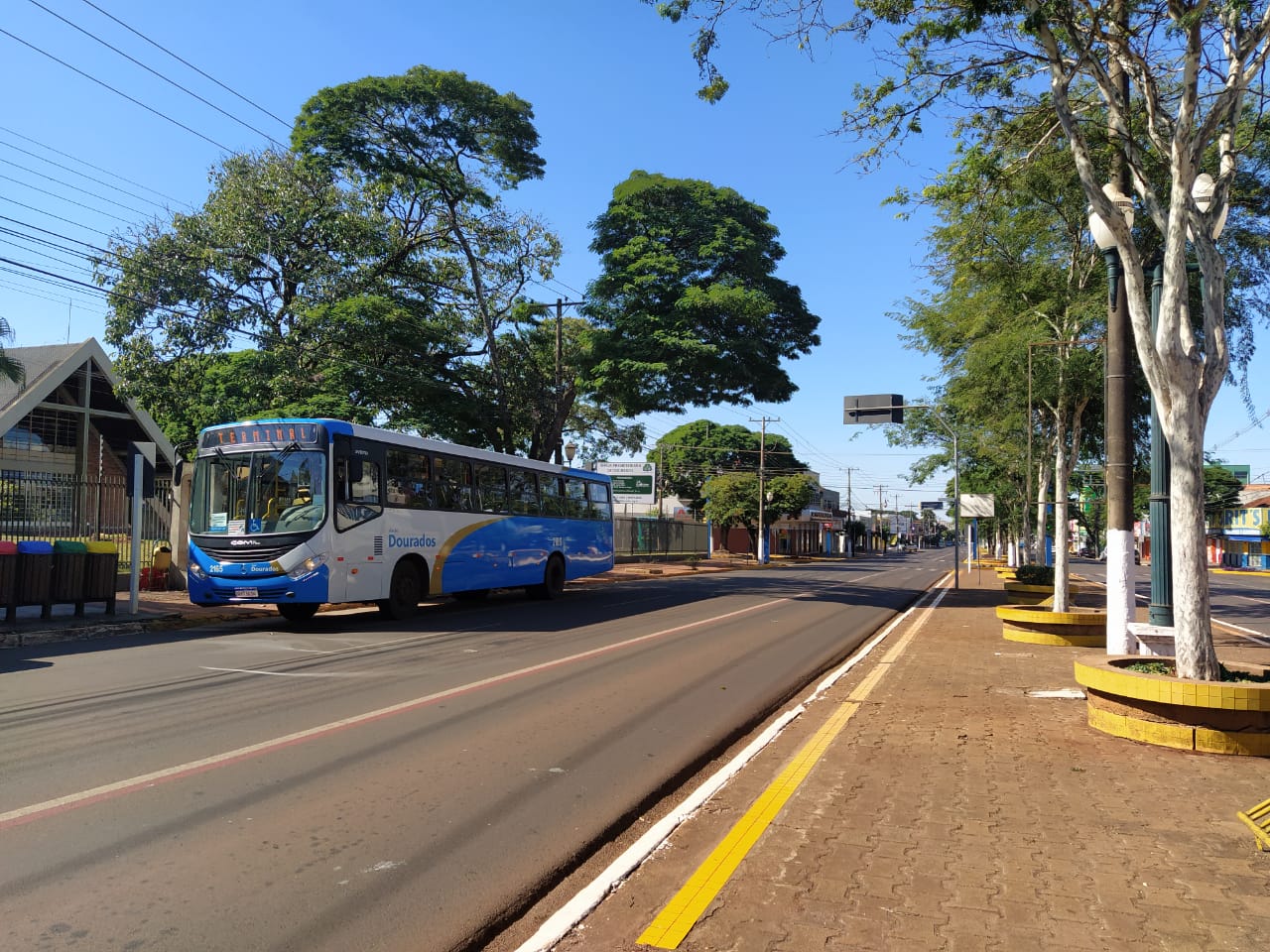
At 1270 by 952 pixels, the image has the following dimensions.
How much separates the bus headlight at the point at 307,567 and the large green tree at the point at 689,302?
41.0 feet

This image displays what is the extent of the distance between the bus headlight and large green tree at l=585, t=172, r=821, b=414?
1250 centimetres

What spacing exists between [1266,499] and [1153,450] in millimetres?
74999

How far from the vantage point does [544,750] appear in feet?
21.4

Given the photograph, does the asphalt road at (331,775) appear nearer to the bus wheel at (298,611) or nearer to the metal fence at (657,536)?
the bus wheel at (298,611)

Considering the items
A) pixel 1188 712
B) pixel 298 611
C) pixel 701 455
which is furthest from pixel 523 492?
pixel 701 455

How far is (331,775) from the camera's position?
5.72 m

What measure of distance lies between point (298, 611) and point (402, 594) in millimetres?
1746

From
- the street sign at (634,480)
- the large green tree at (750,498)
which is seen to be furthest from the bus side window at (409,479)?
the large green tree at (750,498)

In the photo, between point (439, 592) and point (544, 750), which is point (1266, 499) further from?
point (544, 750)

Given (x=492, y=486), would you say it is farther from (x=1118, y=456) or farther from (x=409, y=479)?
(x=1118, y=456)

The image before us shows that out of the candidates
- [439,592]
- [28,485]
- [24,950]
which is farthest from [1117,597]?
[28,485]

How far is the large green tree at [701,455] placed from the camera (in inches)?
2896

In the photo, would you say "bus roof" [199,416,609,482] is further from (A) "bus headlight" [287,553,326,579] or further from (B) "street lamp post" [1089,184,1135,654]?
(B) "street lamp post" [1089,184,1135,654]

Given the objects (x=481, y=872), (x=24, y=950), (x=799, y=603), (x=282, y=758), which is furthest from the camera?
(x=799, y=603)
